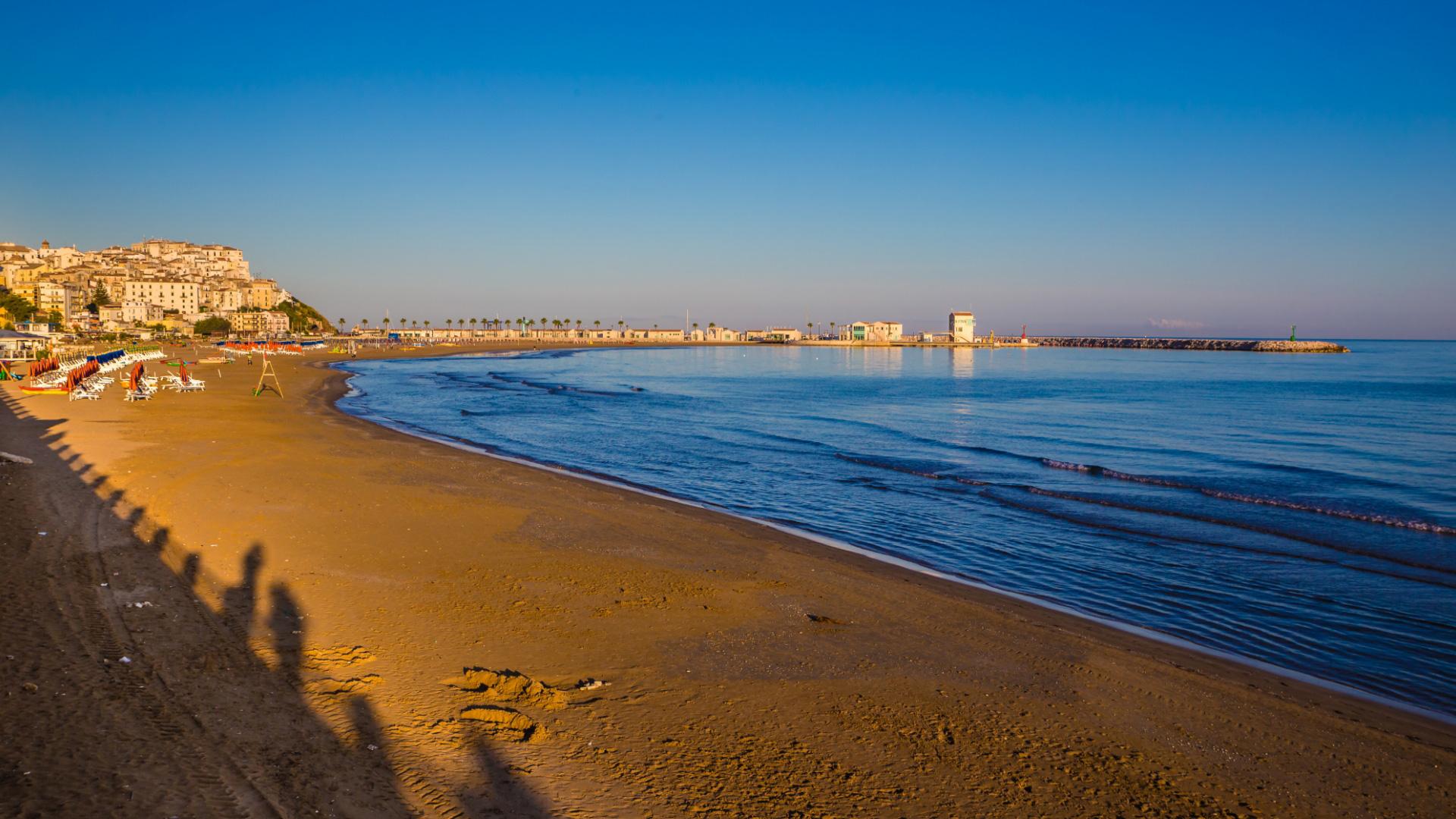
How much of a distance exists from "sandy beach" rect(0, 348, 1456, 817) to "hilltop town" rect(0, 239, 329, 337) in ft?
448

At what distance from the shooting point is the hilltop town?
448ft

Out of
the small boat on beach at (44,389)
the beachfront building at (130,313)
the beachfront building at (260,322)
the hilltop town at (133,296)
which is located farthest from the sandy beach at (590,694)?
the beachfront building at (260,322)

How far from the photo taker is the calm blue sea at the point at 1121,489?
31.6 ft

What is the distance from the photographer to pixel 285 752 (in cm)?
475

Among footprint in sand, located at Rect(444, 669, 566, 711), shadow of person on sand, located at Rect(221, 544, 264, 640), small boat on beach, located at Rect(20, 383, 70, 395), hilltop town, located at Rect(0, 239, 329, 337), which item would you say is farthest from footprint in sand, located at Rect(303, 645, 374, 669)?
hilltop town, located at Rect(0, 239, 329, 337)

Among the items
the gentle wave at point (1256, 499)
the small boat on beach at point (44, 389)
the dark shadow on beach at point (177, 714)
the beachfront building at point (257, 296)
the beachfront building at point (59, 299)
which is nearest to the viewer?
the dark shadow on beach at point (177, 714)

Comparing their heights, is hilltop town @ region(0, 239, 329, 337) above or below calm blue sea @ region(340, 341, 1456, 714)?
above

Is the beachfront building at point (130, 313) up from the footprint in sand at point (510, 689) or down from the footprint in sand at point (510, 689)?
up

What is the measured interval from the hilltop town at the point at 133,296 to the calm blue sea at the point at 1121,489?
403 feet

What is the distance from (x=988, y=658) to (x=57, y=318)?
6075 inches

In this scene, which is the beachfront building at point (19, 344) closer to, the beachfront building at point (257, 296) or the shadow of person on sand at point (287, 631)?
the shadow of person on sand at point (287, 631)

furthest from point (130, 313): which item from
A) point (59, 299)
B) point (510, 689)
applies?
point (510, 689)

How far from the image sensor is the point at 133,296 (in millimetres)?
166625

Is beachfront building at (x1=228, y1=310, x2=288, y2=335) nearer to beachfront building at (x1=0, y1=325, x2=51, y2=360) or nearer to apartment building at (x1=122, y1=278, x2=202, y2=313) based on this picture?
apartment building at (x1=122, y1=278, x2=202, y2=313)
